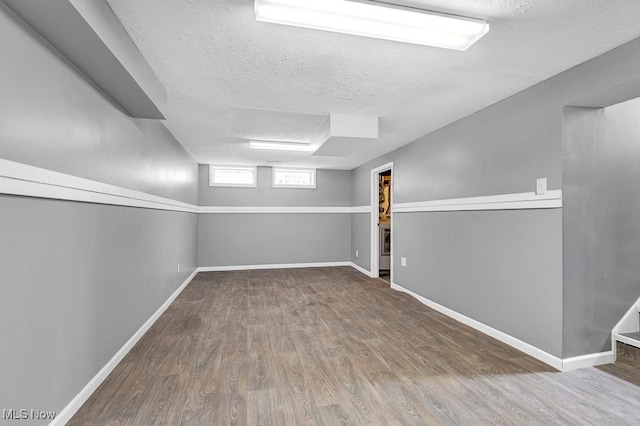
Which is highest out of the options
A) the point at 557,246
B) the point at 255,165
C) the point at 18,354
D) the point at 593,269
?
the point at 255,165

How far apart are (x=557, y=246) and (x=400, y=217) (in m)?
2.45

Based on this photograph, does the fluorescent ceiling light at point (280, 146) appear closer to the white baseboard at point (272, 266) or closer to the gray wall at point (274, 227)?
the gray wall at point (274, 227)

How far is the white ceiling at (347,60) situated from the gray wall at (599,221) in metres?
0.64

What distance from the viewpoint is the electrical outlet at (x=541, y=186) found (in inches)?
91.8

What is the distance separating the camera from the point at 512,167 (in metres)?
2.64

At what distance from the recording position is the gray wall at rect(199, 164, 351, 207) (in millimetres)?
6168

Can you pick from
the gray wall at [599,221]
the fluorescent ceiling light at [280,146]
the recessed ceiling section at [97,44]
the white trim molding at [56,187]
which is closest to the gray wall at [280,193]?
the fluorescent ceiling light at [280,146]

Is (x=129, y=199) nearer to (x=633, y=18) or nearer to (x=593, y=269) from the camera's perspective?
(x=633, y=18)

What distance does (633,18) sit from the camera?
1594mm

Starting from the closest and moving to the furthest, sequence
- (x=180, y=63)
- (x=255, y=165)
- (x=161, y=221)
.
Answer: (x=180, y=63), (x=161, y=221), (x=255, y=165)

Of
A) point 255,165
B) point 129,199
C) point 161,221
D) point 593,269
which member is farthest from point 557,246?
point 255,165

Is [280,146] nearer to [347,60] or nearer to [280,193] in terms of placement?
[280,193]

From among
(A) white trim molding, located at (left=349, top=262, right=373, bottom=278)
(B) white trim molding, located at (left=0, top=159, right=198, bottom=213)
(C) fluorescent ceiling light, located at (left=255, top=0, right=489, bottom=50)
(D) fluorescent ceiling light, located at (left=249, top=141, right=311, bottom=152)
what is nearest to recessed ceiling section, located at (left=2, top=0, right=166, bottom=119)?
(B) white trim molding, located at (left=0, top=159, right=198, bottom=213)

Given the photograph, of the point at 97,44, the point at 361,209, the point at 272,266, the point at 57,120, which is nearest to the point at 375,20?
the point at 97,44
